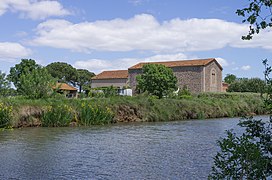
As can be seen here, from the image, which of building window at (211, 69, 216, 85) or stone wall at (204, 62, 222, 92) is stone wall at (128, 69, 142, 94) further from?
building window at (211, 69, 216, 85)

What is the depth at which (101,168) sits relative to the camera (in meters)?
8.85

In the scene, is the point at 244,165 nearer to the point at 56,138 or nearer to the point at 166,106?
the point at 56,138

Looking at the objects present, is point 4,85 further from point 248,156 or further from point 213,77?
point 213,77

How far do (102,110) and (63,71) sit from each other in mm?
55202

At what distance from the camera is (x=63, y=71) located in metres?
76.8

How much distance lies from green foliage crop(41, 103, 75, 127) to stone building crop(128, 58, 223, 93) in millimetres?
43327

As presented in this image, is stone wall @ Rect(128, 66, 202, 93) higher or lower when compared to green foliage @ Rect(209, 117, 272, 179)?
higher

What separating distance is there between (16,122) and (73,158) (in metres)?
10.4

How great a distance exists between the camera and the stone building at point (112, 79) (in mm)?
72438

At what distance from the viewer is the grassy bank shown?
2005 cm

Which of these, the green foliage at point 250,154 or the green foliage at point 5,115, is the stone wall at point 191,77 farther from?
the green foliage at point 250,154

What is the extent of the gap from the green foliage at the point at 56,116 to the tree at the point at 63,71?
55360 mm

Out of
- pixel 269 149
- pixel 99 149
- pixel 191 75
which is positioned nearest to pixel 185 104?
pixel 99 149

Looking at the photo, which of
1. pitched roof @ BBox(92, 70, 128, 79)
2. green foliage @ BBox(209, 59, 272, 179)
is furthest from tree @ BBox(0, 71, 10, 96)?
pitched roof @ BBox(92, 70, 128, 79)
